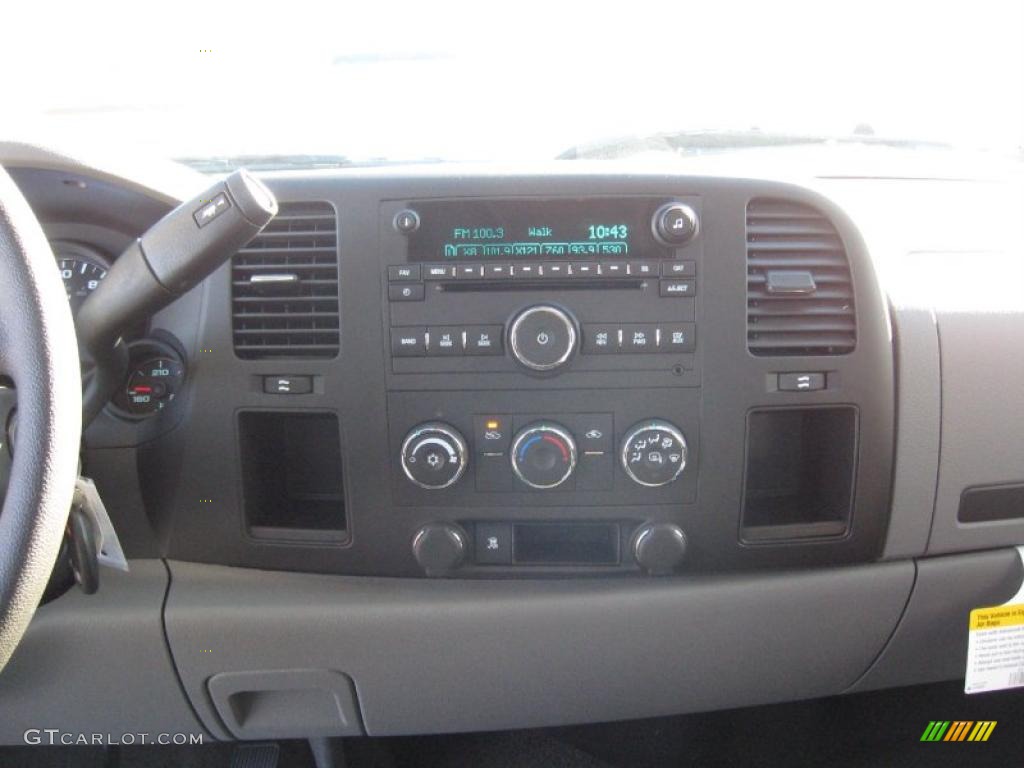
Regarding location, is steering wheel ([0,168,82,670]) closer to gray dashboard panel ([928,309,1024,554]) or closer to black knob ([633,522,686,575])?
black knob ([633,522,686,575])

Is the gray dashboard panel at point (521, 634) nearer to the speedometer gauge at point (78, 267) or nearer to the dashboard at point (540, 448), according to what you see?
the dashboard at point (540, 448)

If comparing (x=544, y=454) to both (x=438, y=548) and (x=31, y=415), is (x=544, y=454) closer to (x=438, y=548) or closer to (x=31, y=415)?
(x=438, y=548)

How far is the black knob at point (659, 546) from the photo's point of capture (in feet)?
4.71

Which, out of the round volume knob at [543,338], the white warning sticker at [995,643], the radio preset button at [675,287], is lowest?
the white warning sticker at [995,643]

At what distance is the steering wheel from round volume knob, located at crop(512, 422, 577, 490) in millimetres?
648

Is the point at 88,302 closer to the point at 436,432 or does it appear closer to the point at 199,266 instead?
the point at 199,266

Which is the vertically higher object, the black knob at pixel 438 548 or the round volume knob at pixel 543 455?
the round volume knob at pixel 543 455

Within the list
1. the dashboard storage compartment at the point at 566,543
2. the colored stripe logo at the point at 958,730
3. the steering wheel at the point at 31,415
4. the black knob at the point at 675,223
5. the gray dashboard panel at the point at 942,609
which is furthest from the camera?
the colored stripe logo at the point at 958,730

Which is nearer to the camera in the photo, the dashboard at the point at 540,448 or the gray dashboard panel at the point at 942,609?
the dashboard at the point at 540,448

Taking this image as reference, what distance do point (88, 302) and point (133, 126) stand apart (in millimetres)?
722

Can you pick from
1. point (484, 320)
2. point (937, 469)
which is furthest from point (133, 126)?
point (937, 469)

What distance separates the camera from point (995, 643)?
167 cm

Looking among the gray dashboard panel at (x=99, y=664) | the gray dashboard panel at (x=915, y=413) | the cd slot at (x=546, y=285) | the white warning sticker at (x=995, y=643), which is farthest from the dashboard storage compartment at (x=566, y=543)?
the white warning sticker at (x=995, y=643)

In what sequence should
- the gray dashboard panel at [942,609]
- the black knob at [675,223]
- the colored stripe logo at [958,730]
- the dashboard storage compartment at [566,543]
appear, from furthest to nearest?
the colored stripe logo at [958,730] → the gray dashboard panel at [942,609] → the dashboard storage compartment at [566,543] → the black knob at [675,223]
